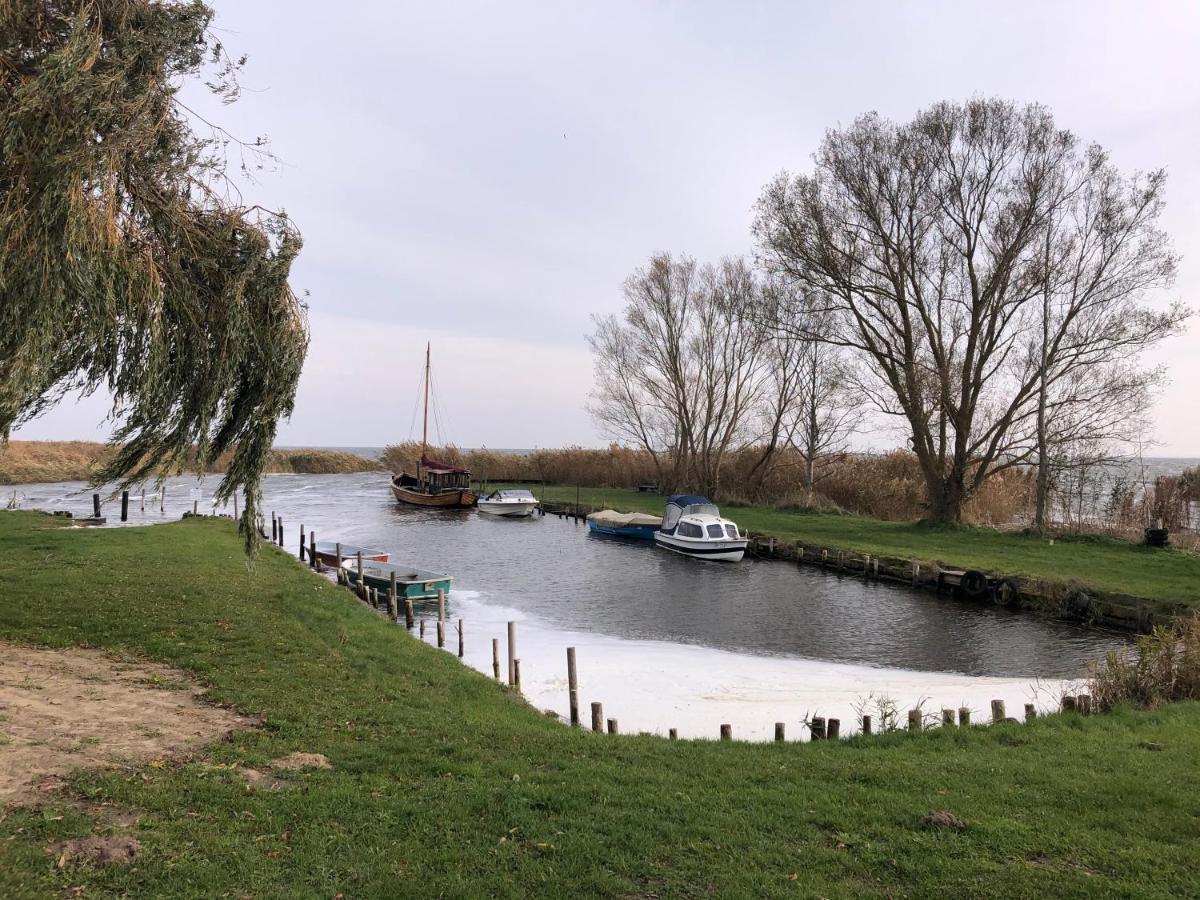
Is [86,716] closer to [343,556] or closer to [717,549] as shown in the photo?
[343,556]

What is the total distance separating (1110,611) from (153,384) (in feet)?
69.7

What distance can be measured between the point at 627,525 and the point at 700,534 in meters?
7.77

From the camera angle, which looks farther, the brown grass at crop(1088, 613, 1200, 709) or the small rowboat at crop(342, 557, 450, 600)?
the small rowboat at crop(342, 557, 450, 600)

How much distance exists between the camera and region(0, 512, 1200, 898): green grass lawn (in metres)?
4.72

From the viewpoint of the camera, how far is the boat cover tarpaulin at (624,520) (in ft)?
128

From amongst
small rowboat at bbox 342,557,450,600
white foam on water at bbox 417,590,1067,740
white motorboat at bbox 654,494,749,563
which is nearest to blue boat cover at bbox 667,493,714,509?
white motorboat at bbox 654,494,749,563

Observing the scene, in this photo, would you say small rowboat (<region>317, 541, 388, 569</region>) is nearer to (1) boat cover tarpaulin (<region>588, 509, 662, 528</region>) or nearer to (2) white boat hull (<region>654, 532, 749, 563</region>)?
(2) white boat hull (<region>654, 532, 749, 563</region>)

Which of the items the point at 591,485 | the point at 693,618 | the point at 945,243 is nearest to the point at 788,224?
the point at 945,243

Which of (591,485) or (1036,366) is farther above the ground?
(1036,366)

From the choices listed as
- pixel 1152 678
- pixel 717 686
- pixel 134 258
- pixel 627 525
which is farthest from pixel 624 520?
pixel 134 258

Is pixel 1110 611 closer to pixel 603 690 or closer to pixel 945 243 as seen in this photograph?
pixel 603 690

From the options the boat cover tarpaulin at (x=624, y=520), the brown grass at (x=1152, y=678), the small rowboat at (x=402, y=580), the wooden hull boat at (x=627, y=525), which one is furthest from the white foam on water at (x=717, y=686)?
the boat cover tarpaulin at (x=624, y=520)

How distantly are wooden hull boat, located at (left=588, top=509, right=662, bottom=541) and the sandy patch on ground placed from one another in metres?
30.0

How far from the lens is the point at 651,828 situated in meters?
5.59
